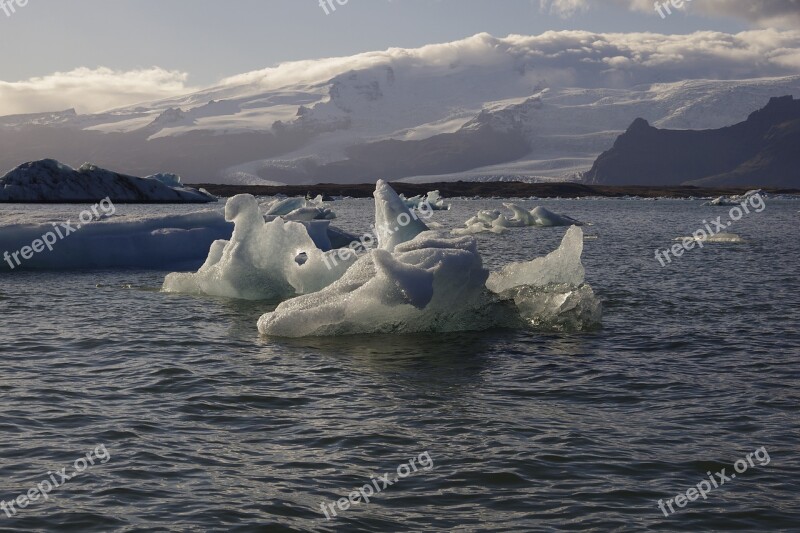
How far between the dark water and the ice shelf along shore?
517mm

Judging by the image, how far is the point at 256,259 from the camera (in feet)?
68.5

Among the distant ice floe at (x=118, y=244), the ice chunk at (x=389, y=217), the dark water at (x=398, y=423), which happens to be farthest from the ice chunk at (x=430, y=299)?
the distant ice floe at (x=118, y=244)

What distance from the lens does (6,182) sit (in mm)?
74875

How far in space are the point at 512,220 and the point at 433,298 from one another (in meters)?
41.6

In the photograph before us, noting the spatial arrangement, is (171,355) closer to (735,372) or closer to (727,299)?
(735,372)

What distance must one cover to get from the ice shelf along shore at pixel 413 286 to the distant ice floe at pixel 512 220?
99.6 ft

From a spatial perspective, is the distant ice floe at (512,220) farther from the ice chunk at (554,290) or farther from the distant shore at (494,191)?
the distant shore at (494,191)

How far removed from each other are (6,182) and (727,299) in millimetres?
68633

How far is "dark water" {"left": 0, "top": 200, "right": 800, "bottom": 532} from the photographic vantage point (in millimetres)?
7309

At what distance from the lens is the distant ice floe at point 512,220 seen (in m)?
51.6

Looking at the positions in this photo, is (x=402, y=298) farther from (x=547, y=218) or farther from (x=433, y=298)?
(x=547, y=218)

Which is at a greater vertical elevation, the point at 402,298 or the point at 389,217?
the point at 389,217

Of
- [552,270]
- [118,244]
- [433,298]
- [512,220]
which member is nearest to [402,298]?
[433,298]

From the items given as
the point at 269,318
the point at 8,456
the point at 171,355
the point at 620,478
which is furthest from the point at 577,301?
the point at 8,456
